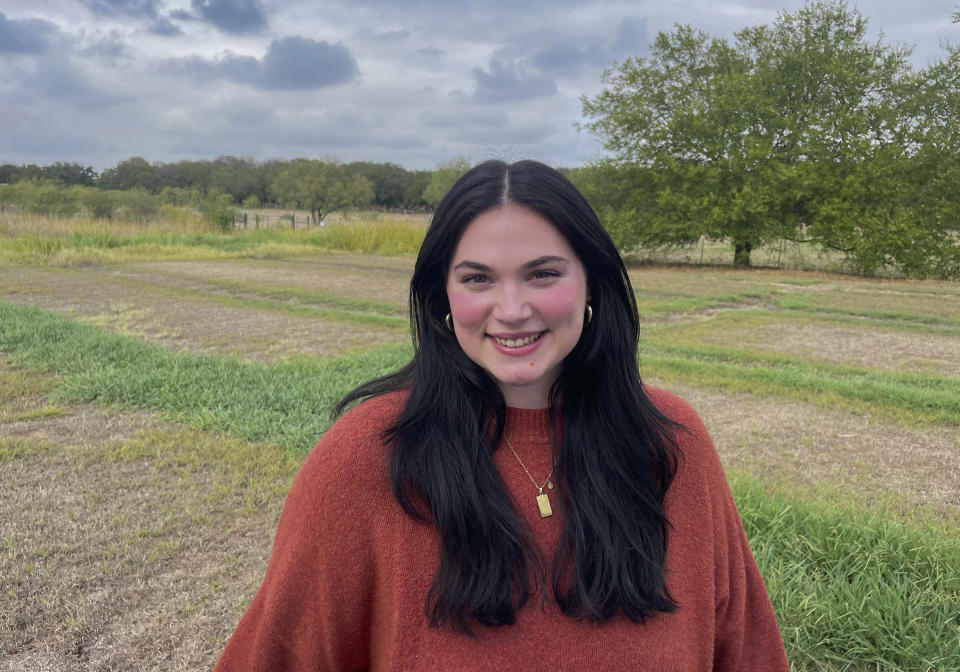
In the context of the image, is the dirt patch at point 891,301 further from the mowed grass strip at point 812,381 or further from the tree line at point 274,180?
the tree line at point 274,180

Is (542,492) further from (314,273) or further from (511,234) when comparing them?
(314,273)

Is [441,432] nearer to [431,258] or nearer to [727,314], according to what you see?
[431,258]

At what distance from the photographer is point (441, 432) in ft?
4.24

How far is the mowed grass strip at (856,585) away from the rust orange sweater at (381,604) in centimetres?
156

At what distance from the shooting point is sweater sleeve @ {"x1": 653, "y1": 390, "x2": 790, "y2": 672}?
4.54 feet

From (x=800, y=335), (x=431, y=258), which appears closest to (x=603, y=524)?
(x=431, y=258)

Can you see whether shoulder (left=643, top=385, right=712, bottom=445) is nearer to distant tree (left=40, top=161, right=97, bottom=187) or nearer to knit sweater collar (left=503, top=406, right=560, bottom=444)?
knit sweater collar (left=503, top=406, right=560, bottom=444)

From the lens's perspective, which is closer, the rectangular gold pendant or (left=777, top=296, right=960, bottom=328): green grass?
the rectangular gold pendant

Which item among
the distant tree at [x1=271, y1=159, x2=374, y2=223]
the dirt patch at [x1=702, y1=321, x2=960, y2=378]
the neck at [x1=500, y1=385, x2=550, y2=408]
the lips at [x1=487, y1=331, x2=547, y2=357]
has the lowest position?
the dirt patch at [x1=702, y1=321, x2=960, y2=378]

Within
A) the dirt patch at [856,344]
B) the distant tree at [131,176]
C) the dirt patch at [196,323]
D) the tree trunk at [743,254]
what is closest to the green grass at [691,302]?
the dirt patch at [856,344]

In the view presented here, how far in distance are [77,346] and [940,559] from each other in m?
7.18

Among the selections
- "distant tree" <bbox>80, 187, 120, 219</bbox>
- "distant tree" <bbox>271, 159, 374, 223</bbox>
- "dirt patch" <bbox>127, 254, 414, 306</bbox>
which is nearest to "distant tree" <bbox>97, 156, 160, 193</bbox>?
"distant tree" <bbox>271, 159, 374, 223</bbox>

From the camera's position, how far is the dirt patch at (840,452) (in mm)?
4094

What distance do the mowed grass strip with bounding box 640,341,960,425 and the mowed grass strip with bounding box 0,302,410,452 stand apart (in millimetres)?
2844
